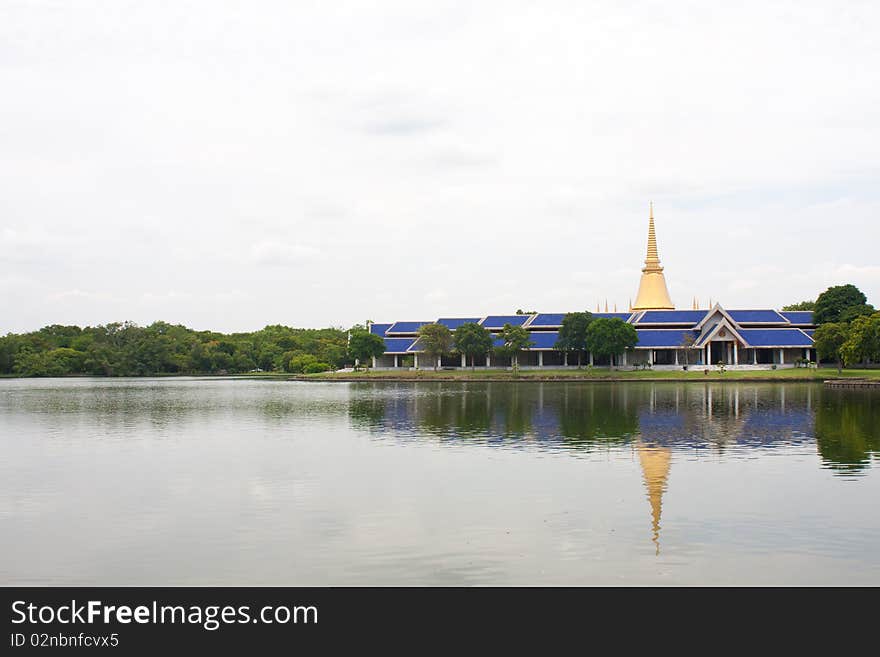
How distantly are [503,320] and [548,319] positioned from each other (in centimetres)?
510

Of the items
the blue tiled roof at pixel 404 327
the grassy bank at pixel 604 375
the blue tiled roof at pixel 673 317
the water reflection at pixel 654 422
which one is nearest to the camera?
the water reflection at pixel 654 422

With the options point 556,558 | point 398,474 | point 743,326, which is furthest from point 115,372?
point 556,558

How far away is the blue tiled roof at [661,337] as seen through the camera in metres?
80.9

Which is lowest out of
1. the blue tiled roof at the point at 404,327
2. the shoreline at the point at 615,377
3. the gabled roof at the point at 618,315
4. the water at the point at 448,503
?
the water at the point at 448,503

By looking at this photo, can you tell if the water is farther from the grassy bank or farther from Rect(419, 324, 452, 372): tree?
Rect(419, 324, 452, 372): tree

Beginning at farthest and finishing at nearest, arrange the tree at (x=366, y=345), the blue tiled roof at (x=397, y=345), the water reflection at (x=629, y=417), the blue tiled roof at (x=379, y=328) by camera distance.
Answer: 1. the blue tiled roof at (x=379, y=328)
2. the blue tiled roof at (x=397, y=345)
3. the tree at (x=366, y=345)
4. the water reflection at (x=629, y=417)

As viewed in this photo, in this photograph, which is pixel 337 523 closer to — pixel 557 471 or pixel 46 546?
pixel 46 546

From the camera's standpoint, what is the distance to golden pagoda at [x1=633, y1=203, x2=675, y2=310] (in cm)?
9475

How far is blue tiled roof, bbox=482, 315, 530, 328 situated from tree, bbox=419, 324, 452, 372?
7.49 metres

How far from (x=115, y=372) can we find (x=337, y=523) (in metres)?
105

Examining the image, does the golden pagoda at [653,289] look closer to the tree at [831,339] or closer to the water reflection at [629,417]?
the tree at [831,339]

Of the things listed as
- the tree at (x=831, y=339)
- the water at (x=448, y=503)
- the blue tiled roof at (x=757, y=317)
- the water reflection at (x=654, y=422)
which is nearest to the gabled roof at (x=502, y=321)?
the blue tiled roof at (x=757, y=317)

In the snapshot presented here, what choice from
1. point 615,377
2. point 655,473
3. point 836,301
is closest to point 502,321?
point 615,377

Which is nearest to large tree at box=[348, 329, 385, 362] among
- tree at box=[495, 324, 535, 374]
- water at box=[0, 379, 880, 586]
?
tree at box=[495, 324, 535, 374]
